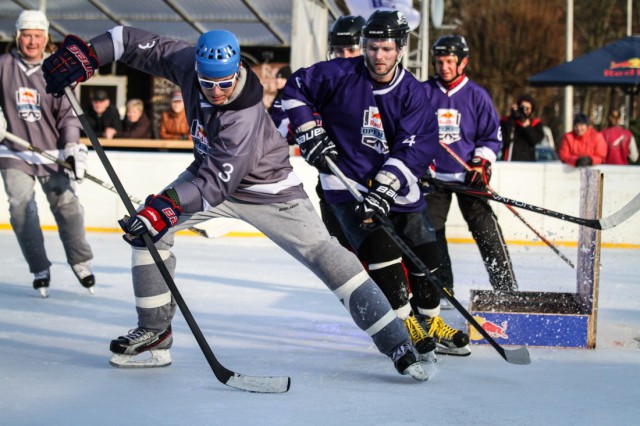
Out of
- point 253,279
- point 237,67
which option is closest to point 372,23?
point 237,67

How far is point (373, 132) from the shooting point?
349cm

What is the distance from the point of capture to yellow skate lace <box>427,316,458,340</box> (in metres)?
3.66

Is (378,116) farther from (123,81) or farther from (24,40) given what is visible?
(123,81)

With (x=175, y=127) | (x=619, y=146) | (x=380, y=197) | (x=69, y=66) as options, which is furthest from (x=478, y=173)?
(x=175, y=127)

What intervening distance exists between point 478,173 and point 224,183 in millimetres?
1862

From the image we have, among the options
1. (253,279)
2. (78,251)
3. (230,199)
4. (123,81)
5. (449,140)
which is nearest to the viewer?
(230,199)

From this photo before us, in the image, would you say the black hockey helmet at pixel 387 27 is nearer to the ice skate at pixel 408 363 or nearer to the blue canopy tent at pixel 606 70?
the ice skate at pixel 408 363

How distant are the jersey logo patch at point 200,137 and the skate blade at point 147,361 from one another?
0.68 m

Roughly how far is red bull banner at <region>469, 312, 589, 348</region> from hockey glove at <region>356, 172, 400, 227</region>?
2.44 ft

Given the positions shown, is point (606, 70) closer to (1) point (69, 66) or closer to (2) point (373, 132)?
(2) point (373, 132)

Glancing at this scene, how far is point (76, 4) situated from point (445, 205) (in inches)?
280

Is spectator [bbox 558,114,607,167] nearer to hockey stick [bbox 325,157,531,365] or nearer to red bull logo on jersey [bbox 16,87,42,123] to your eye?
red bull logo on jersey [bbox 16,87,42,123]

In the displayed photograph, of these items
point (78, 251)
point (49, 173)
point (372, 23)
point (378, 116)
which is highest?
point (372, 23)

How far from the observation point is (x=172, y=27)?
1107 cm
